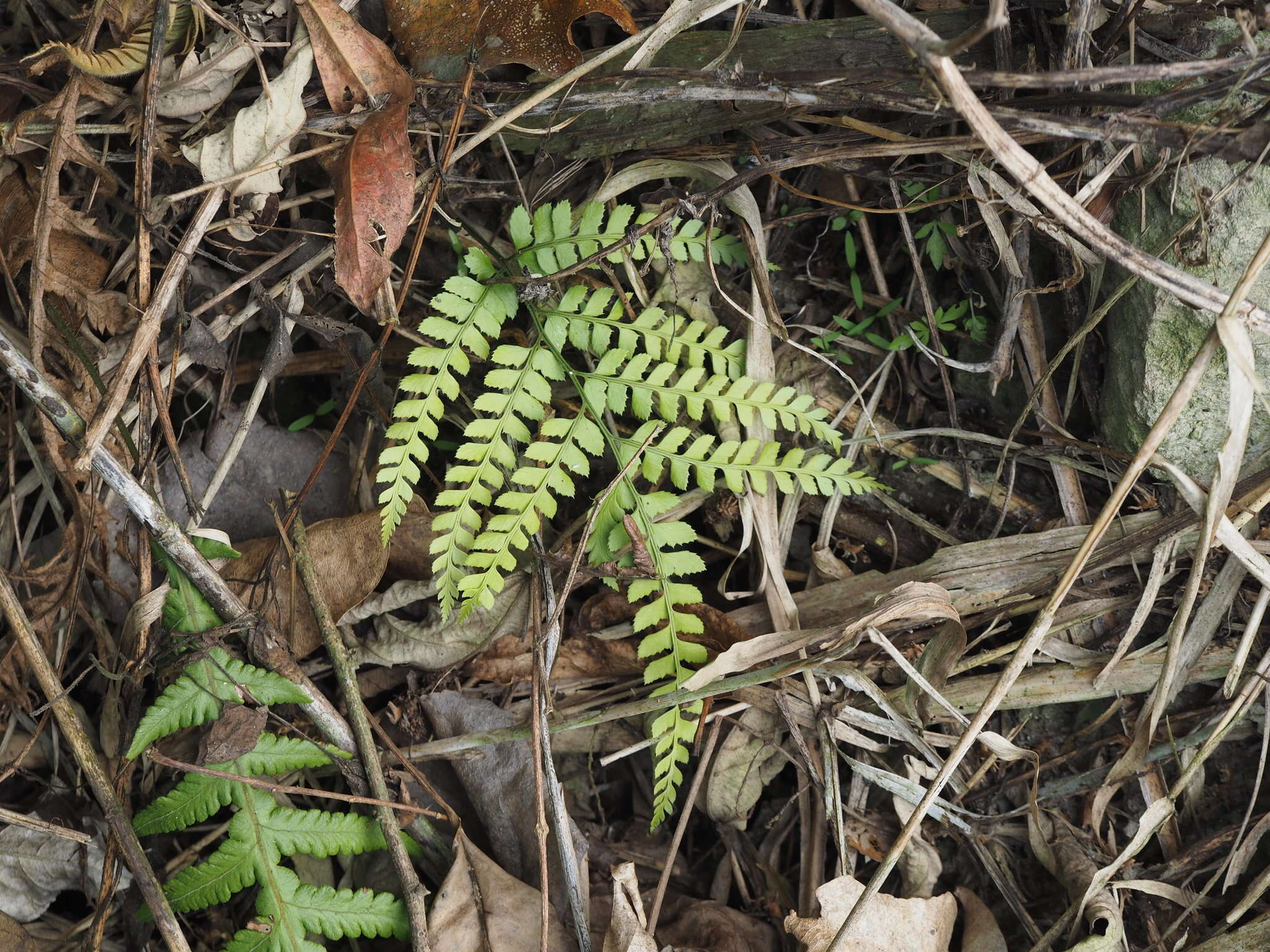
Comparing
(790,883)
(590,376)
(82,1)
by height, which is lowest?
(790,883)

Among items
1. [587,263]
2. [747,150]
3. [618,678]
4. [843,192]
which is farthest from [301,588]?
[843,192]

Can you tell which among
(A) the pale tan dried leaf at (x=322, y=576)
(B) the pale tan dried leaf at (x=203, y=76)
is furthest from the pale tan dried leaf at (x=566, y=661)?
(B) the pale tan dried leaf at (x=203, y=76)

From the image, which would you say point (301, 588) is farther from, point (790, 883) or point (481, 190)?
point (790, 883)

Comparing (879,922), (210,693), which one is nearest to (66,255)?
(210,693)

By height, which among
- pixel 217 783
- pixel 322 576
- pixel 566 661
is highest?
pixel 322 576

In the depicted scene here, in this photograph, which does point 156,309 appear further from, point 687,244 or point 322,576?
point 687,244

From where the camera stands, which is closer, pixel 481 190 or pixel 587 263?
pixel 587 263

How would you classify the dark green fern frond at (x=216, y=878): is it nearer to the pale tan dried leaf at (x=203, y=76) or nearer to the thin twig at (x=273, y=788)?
the thin twig at (x=273, y=788)
